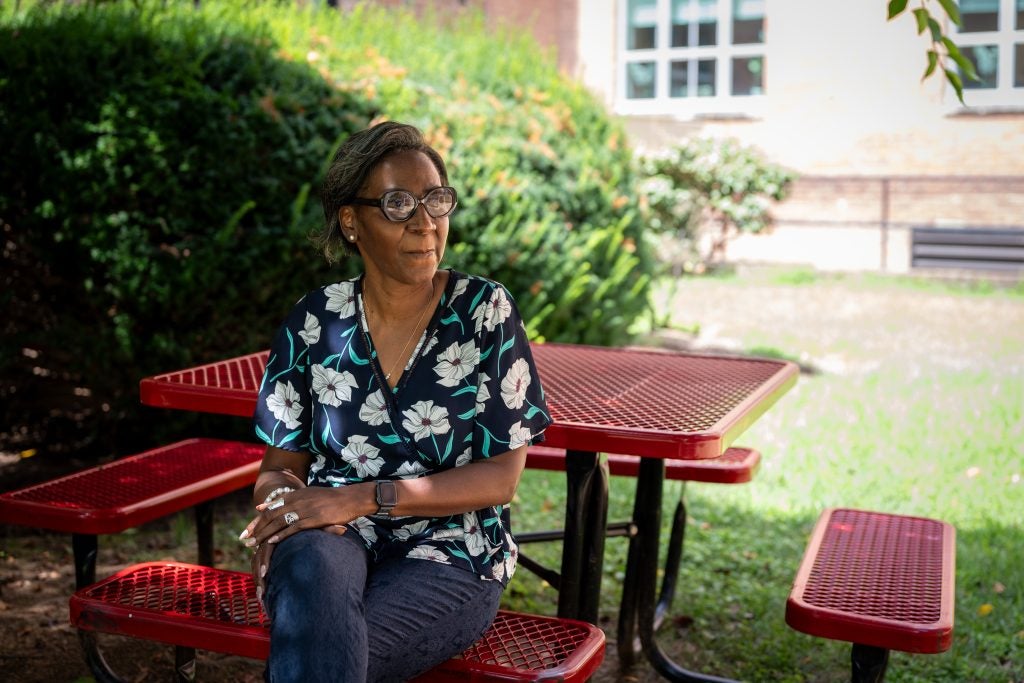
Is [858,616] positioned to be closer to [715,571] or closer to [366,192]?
[366,192]

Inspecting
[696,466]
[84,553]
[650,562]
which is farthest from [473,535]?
[696,466]

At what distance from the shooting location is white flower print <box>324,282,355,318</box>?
9.04 feet

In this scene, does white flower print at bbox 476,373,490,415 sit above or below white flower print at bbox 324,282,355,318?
below

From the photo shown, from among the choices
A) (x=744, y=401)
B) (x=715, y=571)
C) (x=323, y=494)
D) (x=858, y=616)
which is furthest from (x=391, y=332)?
(x=715, y=571)

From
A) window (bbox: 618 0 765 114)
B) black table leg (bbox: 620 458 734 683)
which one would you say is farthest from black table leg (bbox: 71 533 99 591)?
window (bbox: 618 0 765 114)

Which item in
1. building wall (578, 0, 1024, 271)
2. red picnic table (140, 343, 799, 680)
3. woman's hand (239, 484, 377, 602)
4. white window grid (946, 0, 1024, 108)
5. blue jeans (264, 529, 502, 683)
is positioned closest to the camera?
blue jeans (264, 529, 502, 683)

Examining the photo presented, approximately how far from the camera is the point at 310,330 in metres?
2.73

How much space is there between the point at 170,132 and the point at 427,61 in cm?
283

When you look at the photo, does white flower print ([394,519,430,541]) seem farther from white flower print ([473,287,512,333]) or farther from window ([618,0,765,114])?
window ([618,0,765,114])

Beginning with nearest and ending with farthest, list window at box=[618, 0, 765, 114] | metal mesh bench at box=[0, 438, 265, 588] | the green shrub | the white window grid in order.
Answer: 1. metal mesh bench at box=[0, 438, 265, 588]
2. the green shrub
3. the white window grid
4. window at box=[618, 0, 765, 114]

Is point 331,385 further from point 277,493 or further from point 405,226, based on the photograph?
point 405,226

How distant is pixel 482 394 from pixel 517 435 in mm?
119

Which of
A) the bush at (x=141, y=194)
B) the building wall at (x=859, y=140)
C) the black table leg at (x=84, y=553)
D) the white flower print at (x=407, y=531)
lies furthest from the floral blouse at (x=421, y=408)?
the building wall at (x=859, y=140)

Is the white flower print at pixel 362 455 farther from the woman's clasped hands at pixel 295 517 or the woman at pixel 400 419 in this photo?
the woman's clasped hands at pixel 295 517
